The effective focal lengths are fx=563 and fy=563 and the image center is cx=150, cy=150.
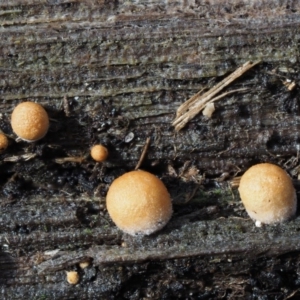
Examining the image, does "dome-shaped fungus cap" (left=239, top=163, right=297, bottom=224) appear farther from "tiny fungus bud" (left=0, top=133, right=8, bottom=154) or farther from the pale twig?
"tiny fungus bud" (left=0, top=133, right=8, bottom=154)

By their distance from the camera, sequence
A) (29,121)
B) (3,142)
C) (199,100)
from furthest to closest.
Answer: (199,100)
(3,142)
(29,121)

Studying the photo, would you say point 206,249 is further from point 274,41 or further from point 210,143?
point 274,41

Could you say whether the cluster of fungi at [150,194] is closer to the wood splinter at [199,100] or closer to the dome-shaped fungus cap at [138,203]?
the dome-shaped fungus cap at [138,203]

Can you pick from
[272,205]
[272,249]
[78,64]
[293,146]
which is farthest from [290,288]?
[78,64]

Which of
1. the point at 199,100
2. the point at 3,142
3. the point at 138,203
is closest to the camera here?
the point at 138,203

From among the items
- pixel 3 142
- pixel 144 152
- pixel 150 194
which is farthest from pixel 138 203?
pixel 3 142

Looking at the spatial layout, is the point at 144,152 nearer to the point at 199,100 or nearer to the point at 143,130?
the point at 143,130
